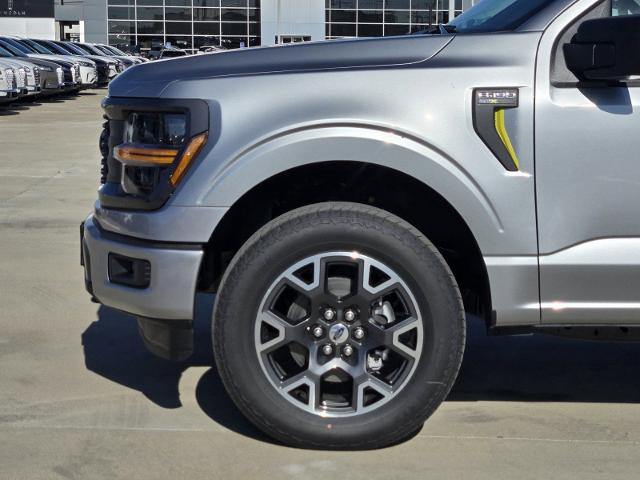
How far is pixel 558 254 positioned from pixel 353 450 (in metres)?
1.06

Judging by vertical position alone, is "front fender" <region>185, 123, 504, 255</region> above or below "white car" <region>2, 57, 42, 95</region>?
below

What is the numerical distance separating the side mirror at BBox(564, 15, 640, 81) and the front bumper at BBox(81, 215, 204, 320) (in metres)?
1.53

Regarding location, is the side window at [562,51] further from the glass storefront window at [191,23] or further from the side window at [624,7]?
the glass storefront window at [191,23]

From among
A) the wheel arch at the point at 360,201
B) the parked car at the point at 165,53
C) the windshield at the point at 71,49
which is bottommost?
the wheel arch at the point at 360,201

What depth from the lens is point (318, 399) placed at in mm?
3963

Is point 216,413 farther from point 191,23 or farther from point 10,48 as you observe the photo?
point 191,23

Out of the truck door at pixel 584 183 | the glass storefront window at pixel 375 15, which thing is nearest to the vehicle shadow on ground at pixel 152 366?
the truck door at pixel 584 183

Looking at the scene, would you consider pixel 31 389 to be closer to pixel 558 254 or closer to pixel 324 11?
pixel 558 254

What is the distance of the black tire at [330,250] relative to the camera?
12.6ft

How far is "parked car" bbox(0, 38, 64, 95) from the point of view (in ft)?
89.1

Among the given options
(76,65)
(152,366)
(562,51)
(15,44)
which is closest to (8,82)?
(15,44)

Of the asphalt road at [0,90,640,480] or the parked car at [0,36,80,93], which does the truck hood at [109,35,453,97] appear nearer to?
the asphalt road at [0,90,640,480]

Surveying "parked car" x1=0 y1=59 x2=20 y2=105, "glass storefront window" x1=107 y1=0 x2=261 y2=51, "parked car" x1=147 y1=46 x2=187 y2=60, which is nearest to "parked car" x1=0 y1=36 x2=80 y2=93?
"parked car" x1=0 y1=59 x2=20 y2=105

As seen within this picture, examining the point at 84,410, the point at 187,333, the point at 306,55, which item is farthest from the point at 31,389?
the point at 306,55
